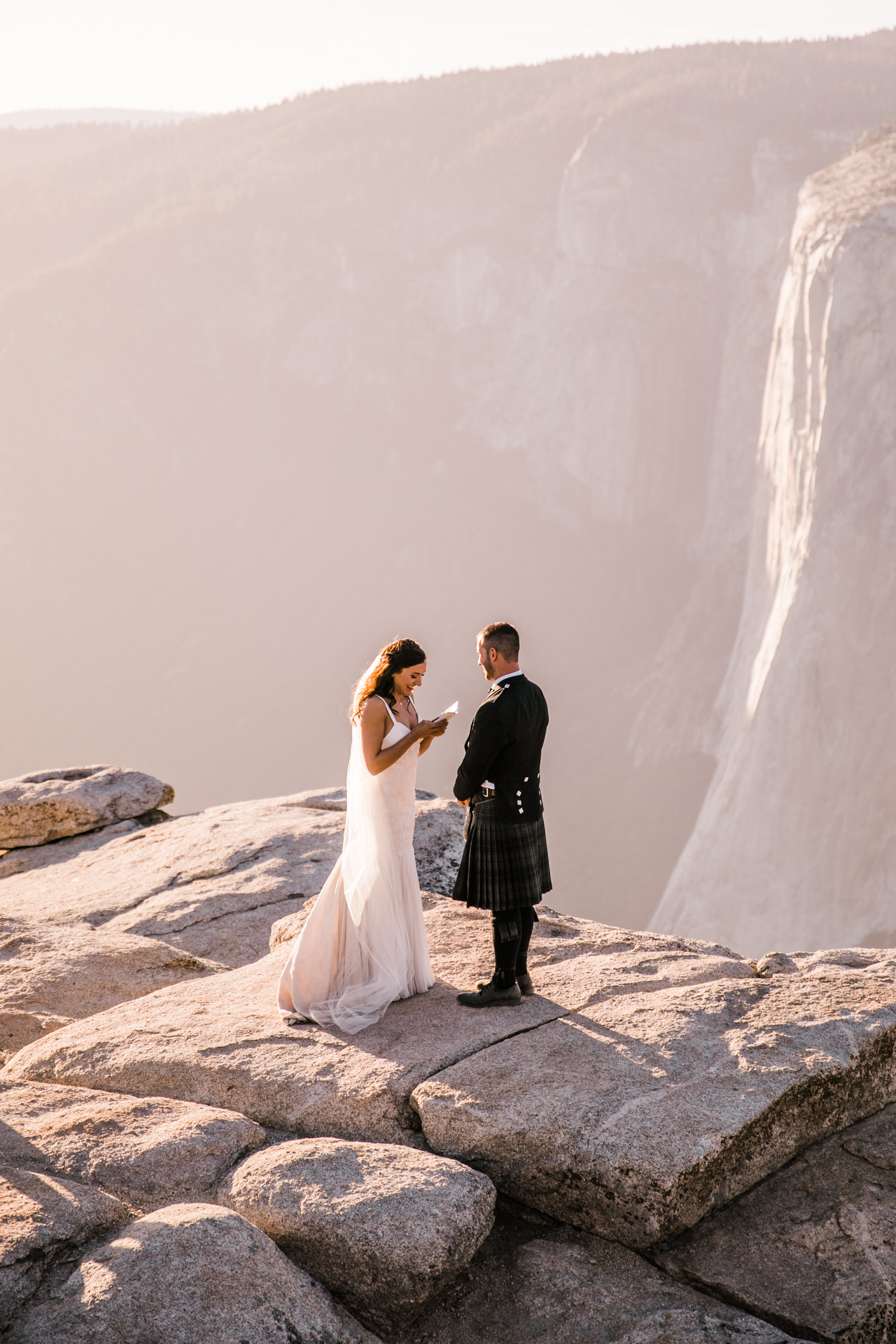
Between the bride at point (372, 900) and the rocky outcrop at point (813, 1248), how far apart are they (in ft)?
6.00

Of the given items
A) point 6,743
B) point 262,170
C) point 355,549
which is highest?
point 262,170

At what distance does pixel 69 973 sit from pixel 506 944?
3.07 metres

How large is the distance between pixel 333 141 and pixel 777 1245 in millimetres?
56080

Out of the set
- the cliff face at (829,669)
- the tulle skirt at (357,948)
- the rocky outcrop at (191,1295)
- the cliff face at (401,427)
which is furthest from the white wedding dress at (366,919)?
the cliff face at (401,427)

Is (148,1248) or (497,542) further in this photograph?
(497,542)

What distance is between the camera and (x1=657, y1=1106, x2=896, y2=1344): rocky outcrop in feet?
10.5

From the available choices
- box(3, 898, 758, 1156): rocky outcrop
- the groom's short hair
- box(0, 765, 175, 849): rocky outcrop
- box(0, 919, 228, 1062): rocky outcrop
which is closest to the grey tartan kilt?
box(3, 898, 758, 1156): rocky outcrop

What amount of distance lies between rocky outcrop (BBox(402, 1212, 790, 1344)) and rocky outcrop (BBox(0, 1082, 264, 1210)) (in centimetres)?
99

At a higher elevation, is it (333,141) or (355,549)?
(333,141)

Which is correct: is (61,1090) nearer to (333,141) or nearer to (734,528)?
(734,528)

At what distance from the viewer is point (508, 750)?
14.7 feet

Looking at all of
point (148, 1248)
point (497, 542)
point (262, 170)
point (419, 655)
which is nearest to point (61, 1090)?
point (148, 1248)

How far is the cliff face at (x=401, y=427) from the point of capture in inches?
1495

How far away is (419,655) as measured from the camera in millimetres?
4621
